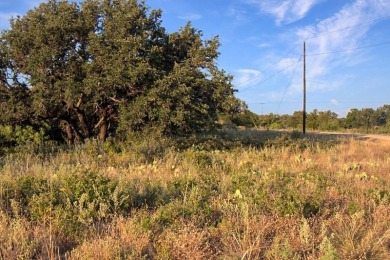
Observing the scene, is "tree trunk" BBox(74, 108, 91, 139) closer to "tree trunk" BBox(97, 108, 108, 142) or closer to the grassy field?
"tree trunk" BBox(97, 108, 108, 142)

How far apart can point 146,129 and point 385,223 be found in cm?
1123

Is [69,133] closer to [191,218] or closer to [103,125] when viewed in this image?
[103,125]

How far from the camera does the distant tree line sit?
57281 millimetres

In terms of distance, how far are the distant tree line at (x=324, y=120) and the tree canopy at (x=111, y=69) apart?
37.5 metres

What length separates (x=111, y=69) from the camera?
47.9ft

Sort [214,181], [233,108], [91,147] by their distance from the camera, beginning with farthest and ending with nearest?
[233,108] → [91,147] → [214,181]

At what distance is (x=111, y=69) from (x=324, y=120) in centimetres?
5224

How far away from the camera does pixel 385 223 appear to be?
541cm

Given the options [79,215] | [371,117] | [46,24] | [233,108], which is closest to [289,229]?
[79,215]

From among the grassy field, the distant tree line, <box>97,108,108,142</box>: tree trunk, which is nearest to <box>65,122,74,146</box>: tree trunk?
<box>97,108,108,142</box>: tree trunk

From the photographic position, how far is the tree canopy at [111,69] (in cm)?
1481

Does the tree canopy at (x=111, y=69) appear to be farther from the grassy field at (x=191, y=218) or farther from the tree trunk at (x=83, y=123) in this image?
the grassy field at (x=191, y=218)

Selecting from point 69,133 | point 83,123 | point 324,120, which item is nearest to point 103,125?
point 83,123

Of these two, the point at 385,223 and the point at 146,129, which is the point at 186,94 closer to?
the point at 146,129
